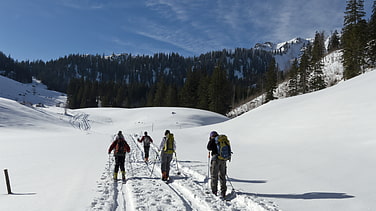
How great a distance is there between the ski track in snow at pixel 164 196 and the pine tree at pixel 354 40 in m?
34.8

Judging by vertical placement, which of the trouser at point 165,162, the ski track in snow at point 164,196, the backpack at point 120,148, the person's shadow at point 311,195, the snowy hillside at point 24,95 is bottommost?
the ski track in snow at point 164,196

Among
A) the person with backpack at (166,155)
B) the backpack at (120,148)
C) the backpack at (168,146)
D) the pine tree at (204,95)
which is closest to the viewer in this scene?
the person with backpack at (166,155)

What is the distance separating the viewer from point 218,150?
671cm

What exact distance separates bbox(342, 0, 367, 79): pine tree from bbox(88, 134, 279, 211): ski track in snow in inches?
1368

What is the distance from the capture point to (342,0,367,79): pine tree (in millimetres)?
31553

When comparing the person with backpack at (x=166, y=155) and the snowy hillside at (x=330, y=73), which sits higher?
the snowy hillside at (x=330, y=73)

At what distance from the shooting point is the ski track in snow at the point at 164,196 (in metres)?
5.65

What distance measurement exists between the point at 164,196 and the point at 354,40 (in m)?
38.0

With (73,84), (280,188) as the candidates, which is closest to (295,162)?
(280,188)

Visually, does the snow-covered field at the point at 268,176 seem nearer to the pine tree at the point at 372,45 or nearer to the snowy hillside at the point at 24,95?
the pine tree at the point at 372,45

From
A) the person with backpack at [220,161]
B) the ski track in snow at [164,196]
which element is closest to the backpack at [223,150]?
the person with backpack at [220,161]

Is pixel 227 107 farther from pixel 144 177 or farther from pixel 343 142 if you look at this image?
pixel 144 177

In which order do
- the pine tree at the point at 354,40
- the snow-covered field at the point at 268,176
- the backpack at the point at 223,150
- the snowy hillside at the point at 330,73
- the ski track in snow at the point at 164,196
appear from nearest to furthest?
the ski track in snow at the point at 164,196 → the snow-covered field at the point at 268,176 → the backpack at the point at 223,150 → the pine tree at the point at 354,40 → the snowy hillside at the point at 330,73

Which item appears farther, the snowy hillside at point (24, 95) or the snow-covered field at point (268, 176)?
the snowy hillside at point (24, 95)
